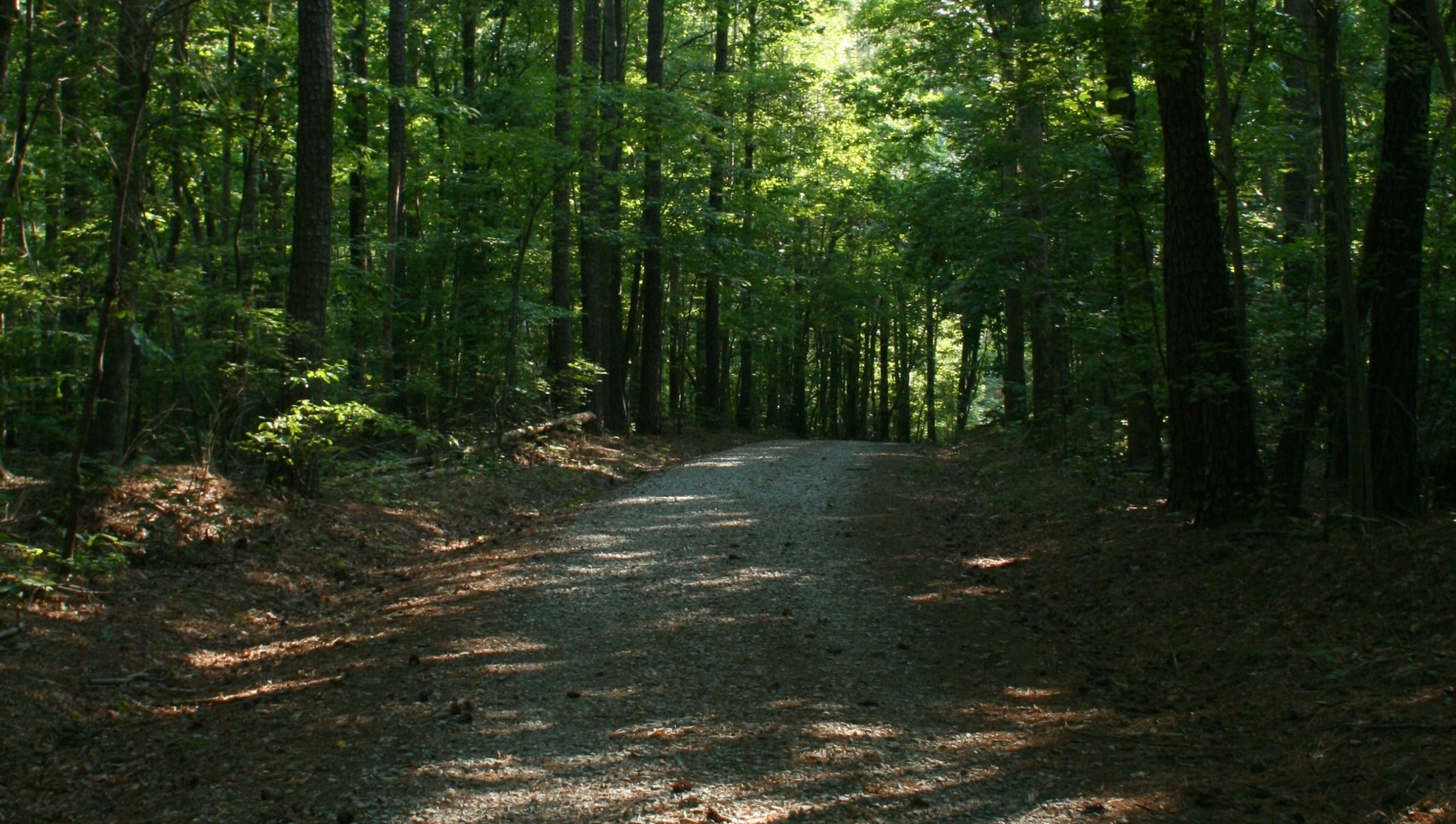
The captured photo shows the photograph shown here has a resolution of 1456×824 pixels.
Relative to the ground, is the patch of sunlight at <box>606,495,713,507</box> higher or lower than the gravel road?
higher

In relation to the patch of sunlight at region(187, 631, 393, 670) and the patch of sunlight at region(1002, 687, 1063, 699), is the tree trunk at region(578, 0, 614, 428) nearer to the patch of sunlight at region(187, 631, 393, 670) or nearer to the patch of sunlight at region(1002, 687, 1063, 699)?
the patch of sunlight at region(187, 631, 393, 670)

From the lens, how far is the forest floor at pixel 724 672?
14.4 ft

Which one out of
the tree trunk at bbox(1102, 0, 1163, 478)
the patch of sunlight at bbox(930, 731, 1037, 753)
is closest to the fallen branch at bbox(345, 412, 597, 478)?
the patch of sunlight at bbox(930, 731, 1037, 753)

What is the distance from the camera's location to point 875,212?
108 ft

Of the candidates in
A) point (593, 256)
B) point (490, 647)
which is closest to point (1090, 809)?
point (490, 647)

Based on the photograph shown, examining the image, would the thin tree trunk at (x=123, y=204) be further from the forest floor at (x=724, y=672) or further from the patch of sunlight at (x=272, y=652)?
the patch of sunlight at (x=272, y=652)

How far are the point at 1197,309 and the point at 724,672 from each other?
19.1 ft

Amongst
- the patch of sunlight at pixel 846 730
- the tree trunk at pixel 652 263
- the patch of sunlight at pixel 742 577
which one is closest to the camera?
the patch of sunlight at pixel 846 730

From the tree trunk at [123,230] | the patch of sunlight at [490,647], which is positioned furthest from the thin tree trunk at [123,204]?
the patch of sunlight at [490,647]

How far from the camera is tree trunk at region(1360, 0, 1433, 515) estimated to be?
781cm

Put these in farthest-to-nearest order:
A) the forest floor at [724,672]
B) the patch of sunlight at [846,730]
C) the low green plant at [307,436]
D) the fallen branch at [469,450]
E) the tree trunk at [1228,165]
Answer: the fallen branch at [469,450], the low green plant at [307,436], the tree trunk at [1228,165], the patch of sunlight at [846,730], the forest floor at [724,672]

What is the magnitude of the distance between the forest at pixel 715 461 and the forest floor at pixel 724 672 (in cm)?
4

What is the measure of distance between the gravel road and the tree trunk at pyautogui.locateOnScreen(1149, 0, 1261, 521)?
10.2 ft

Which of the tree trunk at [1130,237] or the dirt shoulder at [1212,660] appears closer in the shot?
the dirt shoulder at [1212,660]
